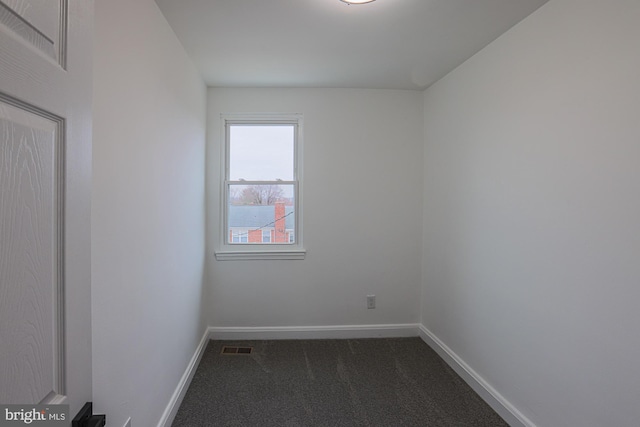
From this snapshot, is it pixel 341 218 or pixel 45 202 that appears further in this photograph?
pixel 341 218

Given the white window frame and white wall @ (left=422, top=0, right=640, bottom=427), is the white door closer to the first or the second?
white wall @ (left=422, top=0, right=640, bottom=427)

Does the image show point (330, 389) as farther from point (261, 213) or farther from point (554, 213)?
point (554, 213)

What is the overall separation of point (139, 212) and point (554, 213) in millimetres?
2140

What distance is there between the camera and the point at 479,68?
234 cm

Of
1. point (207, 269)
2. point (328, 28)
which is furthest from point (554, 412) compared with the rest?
point (207, 269)

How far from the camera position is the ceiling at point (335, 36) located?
1812 millimetres

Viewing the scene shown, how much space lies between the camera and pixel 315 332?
3211mm

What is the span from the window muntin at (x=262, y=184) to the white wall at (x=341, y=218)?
5.1 inches

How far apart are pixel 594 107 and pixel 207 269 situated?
3062 millimetres

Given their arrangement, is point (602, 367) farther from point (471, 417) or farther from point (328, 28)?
point (328, 28)

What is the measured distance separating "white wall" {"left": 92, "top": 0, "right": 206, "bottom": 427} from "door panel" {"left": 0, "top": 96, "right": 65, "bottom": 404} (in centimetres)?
58

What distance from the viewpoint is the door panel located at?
1.72 feet

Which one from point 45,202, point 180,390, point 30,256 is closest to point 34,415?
point 30,256

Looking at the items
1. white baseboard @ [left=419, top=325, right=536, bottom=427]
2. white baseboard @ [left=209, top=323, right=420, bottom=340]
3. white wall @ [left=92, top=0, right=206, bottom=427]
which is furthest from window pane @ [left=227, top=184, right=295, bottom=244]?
white baseboard @ [left=419, top=325, right=536, bottom=427]
